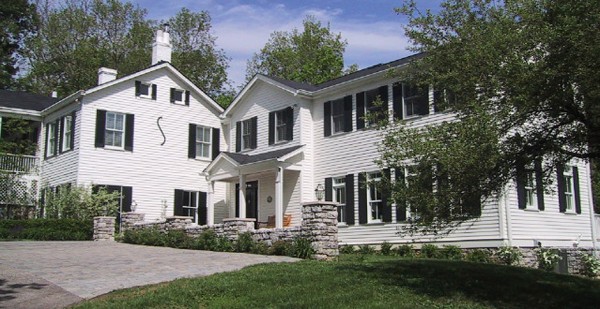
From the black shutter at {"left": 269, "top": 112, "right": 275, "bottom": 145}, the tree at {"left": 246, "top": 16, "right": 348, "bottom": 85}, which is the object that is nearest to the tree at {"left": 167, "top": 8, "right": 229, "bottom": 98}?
the tree at {"left": 246, "top": 16, "right": 348, "bottom": 85}

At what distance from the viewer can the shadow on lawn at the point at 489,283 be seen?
1044 cm

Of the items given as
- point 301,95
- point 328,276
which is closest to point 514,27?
point 328,276

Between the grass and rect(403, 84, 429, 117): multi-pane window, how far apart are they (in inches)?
309

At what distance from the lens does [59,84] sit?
135 ft

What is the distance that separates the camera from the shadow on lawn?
1044cm

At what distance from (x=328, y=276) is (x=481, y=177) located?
3.22m

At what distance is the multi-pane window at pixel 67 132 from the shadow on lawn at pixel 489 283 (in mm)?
17238

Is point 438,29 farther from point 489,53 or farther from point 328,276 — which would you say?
point 328,276

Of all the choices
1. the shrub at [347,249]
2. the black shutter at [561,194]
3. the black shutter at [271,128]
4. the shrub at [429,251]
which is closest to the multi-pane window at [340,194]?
the shrub at [347,249]

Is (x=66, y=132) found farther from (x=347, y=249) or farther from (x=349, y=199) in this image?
(x=347, y=249)

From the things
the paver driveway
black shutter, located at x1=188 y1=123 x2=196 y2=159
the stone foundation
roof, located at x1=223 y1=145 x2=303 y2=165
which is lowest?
the paver driveway

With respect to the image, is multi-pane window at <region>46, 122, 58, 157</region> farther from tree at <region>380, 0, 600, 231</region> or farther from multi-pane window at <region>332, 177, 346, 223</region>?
tree at <region>380, 0, 600, 231</region>

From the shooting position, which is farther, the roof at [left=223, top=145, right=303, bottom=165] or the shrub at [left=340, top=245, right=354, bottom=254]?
the roof at [left=223, top=145, right=303, bottom=165]

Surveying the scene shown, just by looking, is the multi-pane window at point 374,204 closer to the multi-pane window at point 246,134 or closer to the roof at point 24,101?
the multi-pane window at point 246,134
